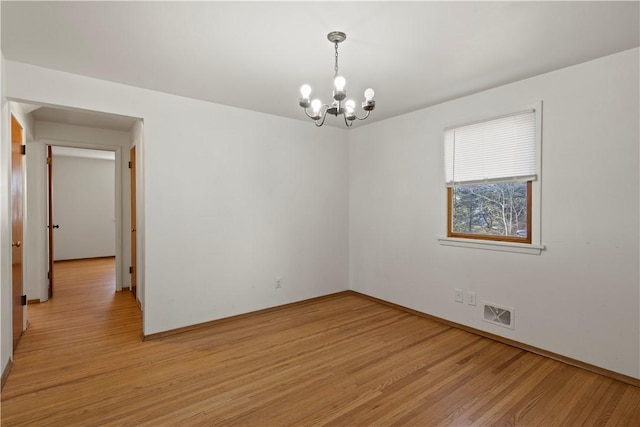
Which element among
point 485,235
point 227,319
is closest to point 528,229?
point 485,235

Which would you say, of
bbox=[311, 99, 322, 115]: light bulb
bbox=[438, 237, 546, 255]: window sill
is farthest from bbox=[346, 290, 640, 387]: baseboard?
bbox=[311, 99, 322, 115]: light bulb

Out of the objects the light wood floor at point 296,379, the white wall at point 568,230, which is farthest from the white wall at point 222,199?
the white wall at point 568,230

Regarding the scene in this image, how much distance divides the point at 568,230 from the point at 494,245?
2.06ft

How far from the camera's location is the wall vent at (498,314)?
3104 mm

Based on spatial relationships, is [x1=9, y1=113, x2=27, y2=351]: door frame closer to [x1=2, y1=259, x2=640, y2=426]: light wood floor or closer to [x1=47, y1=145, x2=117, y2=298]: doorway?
[x1=2, y1=259, x2=640, y2=426]: light wood floor

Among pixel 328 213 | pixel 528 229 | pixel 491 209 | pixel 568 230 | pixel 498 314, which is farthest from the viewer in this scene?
pixel 328 213

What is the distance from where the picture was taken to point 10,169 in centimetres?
271

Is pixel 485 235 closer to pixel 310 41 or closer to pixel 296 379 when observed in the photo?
pixel 296 379

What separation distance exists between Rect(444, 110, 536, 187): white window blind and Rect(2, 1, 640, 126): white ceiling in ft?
1.33

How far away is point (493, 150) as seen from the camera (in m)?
3.25

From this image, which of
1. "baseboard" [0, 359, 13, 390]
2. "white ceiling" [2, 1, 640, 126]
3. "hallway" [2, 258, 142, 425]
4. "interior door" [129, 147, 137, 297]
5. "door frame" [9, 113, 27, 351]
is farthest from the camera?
"interior door" [129, 147, 137, 297]

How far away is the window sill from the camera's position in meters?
2.94

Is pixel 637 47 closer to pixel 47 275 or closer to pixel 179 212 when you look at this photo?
pixel 179 212

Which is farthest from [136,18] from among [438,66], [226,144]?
[438,66]
